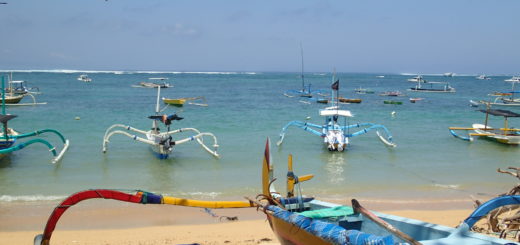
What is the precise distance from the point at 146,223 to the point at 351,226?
5.20 m

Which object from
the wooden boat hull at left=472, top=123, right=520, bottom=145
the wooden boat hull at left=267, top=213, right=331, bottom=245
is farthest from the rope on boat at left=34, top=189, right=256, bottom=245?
the wooden boat hull at left=472, top=123, right=520, bottom=145

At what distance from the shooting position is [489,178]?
51.0 ft

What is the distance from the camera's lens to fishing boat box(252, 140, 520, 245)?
5480mm

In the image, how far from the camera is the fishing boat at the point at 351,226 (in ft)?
18.0

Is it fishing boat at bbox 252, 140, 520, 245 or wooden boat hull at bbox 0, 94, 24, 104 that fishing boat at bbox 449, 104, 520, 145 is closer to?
fishing boat at bbox 252, 140, 520, 245

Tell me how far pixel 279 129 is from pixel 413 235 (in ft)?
65.6

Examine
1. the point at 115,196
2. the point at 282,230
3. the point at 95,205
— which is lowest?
the point at 95,205

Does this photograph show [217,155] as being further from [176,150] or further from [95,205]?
[95,205]

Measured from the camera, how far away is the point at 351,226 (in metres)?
7.17

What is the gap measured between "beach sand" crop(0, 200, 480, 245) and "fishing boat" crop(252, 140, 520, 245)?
2.06 meters

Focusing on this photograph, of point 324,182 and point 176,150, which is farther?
point 176,150

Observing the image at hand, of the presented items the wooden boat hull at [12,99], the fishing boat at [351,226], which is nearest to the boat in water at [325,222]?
the fishing boat at [351,226]

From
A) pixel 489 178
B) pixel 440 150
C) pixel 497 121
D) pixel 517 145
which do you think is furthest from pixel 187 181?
pixel 497 121

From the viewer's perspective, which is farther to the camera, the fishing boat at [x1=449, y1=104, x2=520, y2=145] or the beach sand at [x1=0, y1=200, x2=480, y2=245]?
the fishing boat at [x1=449, y1=104, x2=520, y2=145]
